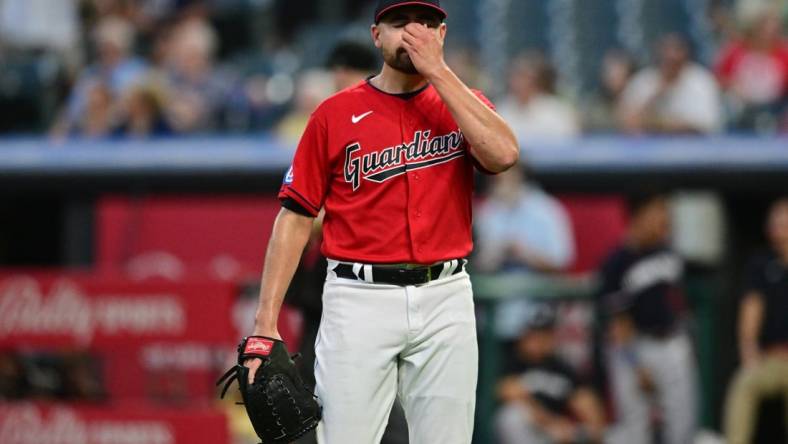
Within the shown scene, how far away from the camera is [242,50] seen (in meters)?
11.6

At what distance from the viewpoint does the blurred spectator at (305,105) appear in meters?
8.20

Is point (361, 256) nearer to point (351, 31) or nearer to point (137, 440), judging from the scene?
point (137, 440)

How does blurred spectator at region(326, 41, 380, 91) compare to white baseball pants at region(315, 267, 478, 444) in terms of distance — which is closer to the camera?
white baseball pants at region(315, 267, 478, 444)

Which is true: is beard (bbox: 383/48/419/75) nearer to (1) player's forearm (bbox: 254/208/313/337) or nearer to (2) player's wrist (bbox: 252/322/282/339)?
(1) player's forearm (bbox: 254/208/313/337)

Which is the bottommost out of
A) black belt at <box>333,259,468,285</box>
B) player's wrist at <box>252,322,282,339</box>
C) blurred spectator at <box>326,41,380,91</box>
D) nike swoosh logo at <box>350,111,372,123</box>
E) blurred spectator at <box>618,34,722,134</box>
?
player's wrist at <box>252,322,282,339</box>

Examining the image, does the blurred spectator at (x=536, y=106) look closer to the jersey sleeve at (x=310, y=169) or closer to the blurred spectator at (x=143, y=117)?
the blurred spectator at (x=143, y=117)

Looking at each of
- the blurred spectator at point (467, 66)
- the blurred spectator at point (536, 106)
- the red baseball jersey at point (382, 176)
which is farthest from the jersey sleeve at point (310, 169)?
the blurred spectator at point (467, 66)

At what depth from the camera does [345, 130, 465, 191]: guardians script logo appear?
145 inches

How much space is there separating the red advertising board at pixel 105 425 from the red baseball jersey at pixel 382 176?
12.7 feet

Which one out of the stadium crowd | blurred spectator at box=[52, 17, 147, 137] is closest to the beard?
the stadium crowd

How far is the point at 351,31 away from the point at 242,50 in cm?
129

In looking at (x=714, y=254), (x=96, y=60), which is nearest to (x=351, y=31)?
(x=96, y=60)

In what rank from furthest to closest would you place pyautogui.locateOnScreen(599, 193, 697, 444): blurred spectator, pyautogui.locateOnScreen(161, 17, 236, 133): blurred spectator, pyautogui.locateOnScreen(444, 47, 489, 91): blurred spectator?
pyautogui.locateOnScreen(444, 47, 489, 91): blurred spectator
pyautogui.locateOnScreen(161, 17, 236, 133): blurred spectator
pyautogui.locateOnScreen(599, 193, 697, 444): blurred spectator

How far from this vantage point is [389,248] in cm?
368
